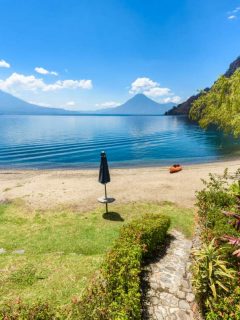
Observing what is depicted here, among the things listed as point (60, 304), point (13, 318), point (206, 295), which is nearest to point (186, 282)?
point (206, 295)

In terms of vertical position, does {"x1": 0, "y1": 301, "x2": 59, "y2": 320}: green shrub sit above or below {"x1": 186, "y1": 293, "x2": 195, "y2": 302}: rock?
above

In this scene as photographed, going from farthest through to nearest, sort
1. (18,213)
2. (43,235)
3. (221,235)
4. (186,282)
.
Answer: (18,213) → (43,235) → (221,235) → (186,282)

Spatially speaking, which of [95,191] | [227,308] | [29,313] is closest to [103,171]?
[95,191]

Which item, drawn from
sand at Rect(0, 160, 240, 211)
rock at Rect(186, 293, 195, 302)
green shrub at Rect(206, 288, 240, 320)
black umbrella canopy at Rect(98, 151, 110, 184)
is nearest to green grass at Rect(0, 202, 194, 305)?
sand at Rect(0, 160, 240, 211)

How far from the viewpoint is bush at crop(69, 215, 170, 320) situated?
568cm

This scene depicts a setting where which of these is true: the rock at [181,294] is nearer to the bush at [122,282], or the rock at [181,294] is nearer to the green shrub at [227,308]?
the green shrub at [227,308]

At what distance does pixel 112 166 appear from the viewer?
40.4 metres

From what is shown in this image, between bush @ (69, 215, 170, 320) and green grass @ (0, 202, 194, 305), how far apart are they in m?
1.57

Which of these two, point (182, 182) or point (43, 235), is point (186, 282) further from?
point (182, 182)

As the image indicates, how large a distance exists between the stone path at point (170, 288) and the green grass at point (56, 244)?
2366 millimetres

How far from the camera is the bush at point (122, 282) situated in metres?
5.68

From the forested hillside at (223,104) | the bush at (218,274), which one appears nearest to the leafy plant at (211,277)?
the bush at (218,274)

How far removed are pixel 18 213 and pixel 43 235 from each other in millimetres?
4588

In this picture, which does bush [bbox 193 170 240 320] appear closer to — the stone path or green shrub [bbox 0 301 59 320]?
the stone path
